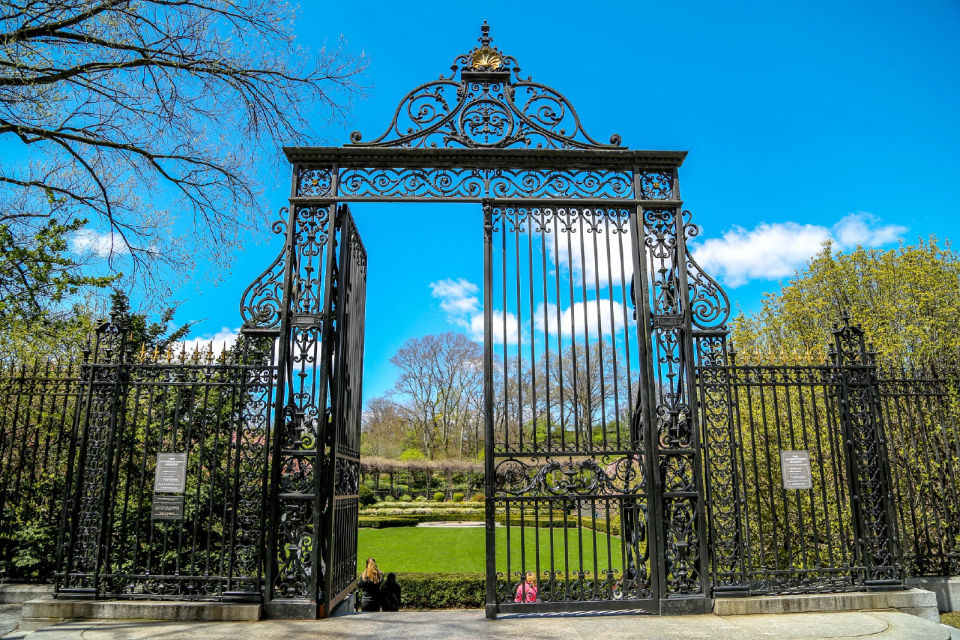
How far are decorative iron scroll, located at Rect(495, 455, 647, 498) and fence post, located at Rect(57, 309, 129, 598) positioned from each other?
373 cm

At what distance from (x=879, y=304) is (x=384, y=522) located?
18389 mm

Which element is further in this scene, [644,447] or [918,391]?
[918,391]

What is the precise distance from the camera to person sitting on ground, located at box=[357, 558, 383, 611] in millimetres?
9367

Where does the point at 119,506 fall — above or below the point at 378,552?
above

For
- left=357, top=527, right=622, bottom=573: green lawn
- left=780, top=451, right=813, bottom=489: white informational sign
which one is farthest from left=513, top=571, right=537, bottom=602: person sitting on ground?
left=357, top=527, right=622, bottom=573: green lawn

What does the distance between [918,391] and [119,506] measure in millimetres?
10035

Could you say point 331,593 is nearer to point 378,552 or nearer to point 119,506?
point 119,506

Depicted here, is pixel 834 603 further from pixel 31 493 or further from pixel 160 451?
pixel 31 493

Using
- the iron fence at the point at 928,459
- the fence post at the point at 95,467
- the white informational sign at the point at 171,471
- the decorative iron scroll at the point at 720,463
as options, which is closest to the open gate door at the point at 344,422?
the white informational sign at the point at 171,471

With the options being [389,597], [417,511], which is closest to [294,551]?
[389,597]

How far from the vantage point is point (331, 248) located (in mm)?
6406

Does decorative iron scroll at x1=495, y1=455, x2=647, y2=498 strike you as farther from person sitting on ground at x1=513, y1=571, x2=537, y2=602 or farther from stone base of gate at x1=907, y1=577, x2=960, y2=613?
stone base of gate at x1=907, y1=577, x2=960, y2=613

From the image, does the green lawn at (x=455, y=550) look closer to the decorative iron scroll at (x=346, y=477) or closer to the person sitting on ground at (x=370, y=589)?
the person sitting on ground at (x=370, y=589)

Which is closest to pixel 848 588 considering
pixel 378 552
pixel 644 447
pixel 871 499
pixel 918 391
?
pixel 871 499
